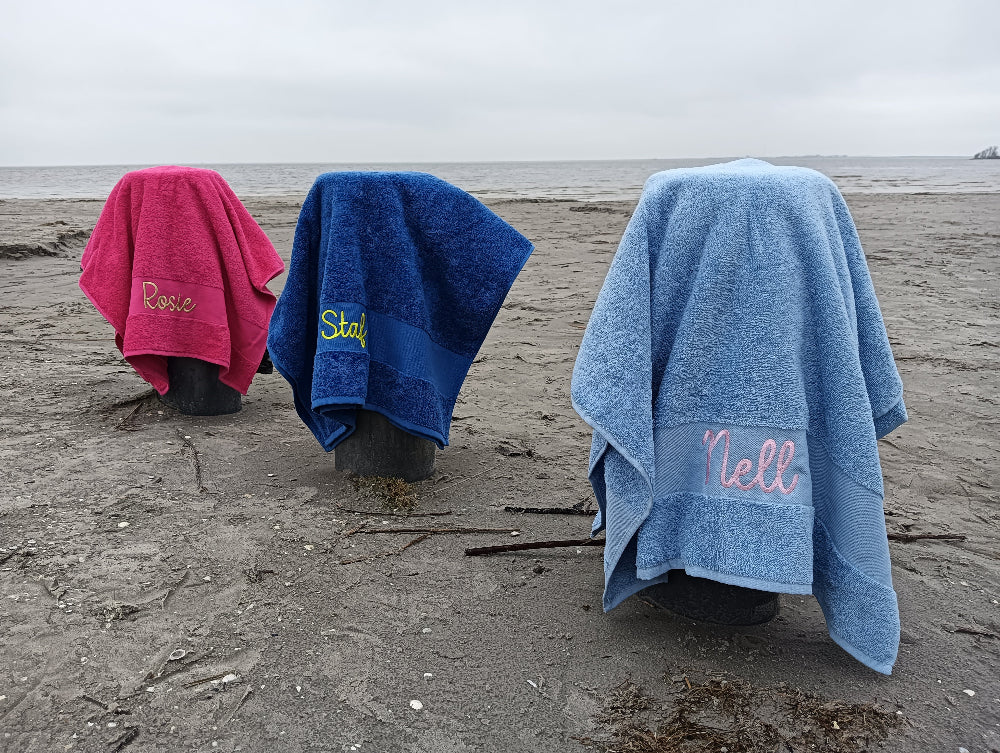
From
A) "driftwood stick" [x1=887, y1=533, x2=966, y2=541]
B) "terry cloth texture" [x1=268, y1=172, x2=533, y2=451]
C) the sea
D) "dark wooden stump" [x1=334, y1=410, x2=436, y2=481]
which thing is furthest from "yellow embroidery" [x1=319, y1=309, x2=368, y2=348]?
the sea

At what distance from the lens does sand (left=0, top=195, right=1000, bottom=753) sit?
2.12 m

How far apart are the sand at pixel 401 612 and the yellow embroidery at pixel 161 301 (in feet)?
2.15

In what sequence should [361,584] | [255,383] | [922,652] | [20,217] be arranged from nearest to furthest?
[922,652], [361,584], [255,383], [20,217]

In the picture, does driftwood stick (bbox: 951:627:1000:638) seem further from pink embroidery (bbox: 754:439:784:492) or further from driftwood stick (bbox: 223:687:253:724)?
driftwood stick (bbox: 223:687:253:724)

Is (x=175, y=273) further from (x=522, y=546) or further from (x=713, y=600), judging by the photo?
(x=713, y=600)

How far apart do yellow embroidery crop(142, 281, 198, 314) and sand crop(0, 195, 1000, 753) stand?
2.15ft

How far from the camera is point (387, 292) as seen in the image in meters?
3.34

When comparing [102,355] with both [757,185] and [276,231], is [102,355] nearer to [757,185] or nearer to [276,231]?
[757,185]

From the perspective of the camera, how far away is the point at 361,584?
2854 mm

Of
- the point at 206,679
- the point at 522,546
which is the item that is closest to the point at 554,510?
the point at 522,546

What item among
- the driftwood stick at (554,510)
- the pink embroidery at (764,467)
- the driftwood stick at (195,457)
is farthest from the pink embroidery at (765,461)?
the driftwood stick at (195,457)

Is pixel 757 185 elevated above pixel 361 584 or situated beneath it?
elevated above

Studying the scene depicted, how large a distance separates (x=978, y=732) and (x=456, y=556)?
1.73 metres

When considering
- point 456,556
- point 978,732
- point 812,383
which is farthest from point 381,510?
point 978,732
